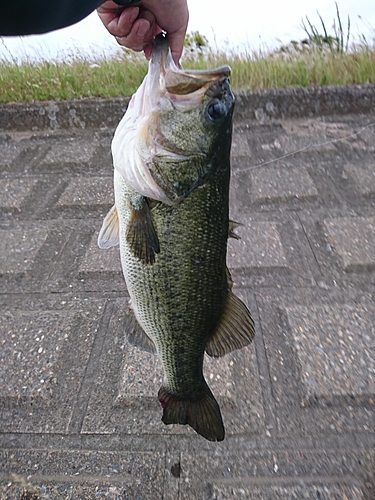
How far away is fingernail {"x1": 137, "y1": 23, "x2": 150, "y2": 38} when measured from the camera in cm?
132

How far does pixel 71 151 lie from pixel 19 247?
4.91 feet

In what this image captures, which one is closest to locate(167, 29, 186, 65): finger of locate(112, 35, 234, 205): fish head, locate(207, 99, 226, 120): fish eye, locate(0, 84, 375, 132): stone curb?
locate(112, 35, 234, 205): fish head

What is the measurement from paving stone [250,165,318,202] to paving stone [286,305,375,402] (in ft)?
3.78

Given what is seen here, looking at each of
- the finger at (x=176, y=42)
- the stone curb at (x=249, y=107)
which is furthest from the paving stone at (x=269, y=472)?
the stone curb at (x=249, y=107)

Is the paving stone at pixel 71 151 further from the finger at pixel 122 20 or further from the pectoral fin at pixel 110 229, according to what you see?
A: the pectoral fin at pixel 110 229

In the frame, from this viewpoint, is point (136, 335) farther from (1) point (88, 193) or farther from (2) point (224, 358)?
(1) point (88, 193)

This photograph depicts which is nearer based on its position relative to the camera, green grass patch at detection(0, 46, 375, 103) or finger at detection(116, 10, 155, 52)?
finger at detection(116, 10, 155, 52)

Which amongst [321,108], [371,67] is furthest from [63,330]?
[371,67]

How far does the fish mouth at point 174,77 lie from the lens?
113 cm

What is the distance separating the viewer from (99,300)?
2.28m

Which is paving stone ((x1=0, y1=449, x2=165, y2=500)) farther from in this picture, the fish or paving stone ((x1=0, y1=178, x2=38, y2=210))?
paving stone ((x1=0, y1=178, x2=38, y2=210))

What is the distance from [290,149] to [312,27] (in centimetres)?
248

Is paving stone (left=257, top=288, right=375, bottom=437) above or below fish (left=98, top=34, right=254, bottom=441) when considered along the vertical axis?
below

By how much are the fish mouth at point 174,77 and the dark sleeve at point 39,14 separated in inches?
9.8
